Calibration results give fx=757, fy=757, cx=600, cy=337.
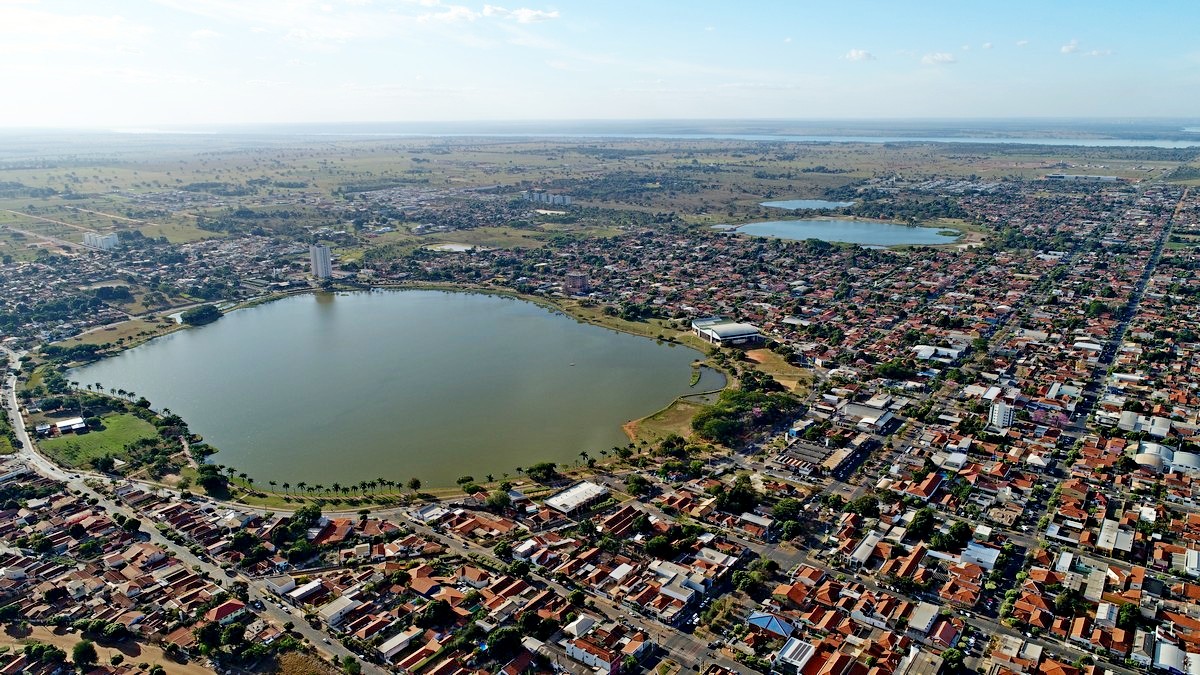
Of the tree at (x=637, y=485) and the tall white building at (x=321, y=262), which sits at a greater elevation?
the tall white building at (x=321, y=262)

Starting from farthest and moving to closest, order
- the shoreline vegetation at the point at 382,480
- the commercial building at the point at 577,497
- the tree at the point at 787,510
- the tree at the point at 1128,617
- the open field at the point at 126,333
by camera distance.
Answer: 1. the open field at the point at 126,333
2. the shoreline vegetation at the point at 382,480
3. the commercial building at the point at 577,497
4. the tree at the point at 787,510
5. the tree at the point at 1128,617

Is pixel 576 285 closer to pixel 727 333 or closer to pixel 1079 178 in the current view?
pixel 727 333

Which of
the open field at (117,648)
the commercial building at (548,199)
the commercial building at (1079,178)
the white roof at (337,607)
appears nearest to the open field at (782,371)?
the white roof at (337,607)

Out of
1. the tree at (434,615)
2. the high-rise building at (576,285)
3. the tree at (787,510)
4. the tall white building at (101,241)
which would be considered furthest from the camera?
the tall white building at (101,241)

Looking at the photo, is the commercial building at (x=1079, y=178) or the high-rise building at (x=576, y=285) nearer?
the high-rise building at (x=576, y=285)

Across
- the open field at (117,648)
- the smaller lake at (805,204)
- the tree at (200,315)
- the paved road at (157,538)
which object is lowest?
the open field at (117,648)

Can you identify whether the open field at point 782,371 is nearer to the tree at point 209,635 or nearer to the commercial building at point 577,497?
the commercial building at point 577,497

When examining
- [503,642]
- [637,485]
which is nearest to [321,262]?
[637,485]

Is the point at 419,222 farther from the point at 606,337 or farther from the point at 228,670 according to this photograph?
the point at 228,670
